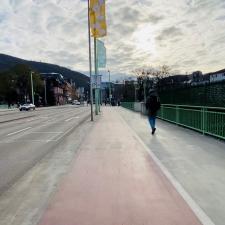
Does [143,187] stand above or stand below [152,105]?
below

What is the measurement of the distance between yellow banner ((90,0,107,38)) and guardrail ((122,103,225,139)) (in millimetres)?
8514

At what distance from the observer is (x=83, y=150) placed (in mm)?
11984

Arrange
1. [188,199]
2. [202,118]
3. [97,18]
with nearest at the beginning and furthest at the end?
[188,199] → [202,118] → [97,18]

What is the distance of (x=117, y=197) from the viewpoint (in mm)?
6270

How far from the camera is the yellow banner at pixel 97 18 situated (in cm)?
2684

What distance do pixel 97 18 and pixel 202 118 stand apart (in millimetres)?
14202

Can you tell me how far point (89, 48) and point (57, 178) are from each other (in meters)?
21.3

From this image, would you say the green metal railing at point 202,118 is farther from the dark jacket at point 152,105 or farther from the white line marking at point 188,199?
the white line marking at point 188,199

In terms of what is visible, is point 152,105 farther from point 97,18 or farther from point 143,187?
point 97,18

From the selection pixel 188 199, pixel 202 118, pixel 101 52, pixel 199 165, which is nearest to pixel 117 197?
pixel 188 199

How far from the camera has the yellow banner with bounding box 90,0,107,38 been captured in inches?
1057

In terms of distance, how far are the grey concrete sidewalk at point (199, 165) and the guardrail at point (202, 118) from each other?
15.8 inches

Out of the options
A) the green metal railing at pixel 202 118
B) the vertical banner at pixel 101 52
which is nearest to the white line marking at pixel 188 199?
the green metal railing at pixel 202 118

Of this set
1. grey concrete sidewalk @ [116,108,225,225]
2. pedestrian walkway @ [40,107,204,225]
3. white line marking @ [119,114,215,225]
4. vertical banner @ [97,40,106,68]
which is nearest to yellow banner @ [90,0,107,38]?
vertical banner @ [97,40,106,68]
